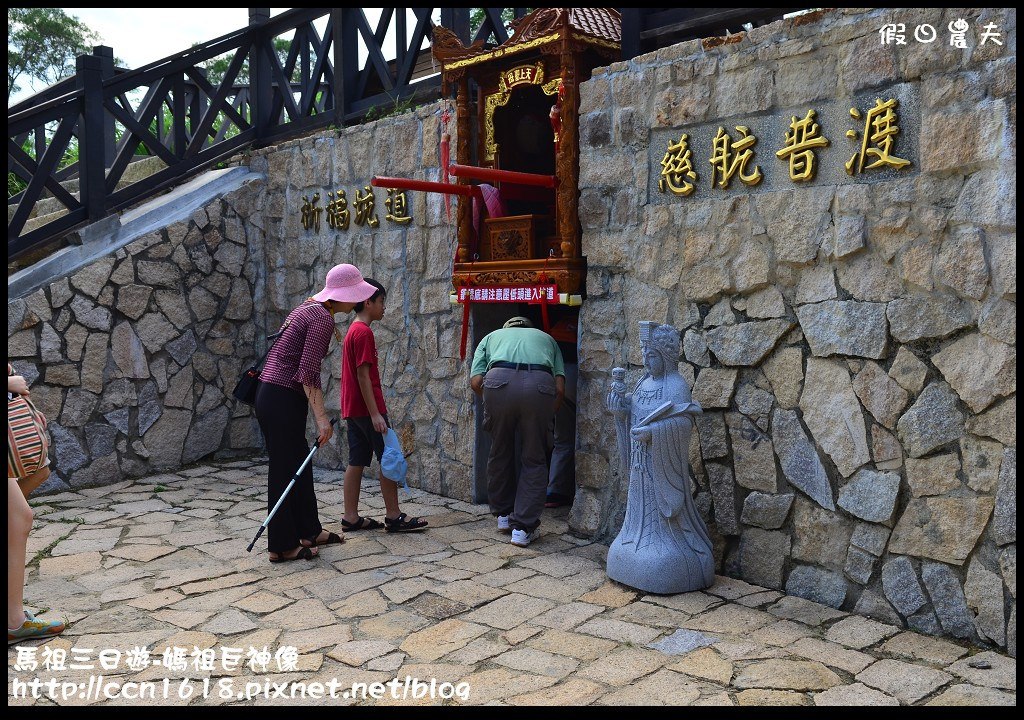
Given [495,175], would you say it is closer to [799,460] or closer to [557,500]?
[557,500]

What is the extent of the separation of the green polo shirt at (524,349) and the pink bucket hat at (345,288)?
2.80ft

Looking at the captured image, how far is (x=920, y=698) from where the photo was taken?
3416 mm

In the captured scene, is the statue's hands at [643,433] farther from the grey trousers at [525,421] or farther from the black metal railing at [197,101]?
the black metal railing at [197,101]

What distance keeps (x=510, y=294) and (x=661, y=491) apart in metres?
1.97

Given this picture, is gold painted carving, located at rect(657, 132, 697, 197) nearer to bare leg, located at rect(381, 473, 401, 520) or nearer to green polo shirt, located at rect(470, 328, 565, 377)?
green polo shirt, located at rect(470, 328, 565, 377)

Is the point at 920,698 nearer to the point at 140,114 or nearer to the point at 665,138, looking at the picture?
the point at 665,138

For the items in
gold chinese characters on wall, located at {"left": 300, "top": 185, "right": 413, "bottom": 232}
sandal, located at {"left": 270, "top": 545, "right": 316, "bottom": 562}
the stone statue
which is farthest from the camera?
gold chinese characters on wall, located at {"left": 300, "top": 185, "right": 413, "bottom": 232}

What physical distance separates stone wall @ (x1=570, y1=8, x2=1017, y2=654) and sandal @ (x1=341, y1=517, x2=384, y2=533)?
5.32 ft

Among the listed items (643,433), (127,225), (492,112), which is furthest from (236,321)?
(643,433)

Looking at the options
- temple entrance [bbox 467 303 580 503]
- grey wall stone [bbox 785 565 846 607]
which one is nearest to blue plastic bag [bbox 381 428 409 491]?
temple entrance [bbox 467 303 580 503]

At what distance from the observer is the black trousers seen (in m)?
5.29

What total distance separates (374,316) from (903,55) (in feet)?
11.0

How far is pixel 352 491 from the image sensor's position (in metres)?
5.89

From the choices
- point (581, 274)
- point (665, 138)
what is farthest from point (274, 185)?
point (665, 138)
